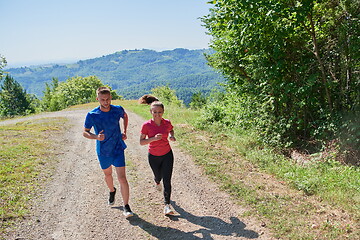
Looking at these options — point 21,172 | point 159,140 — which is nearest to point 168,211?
point 159,140

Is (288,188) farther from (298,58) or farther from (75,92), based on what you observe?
(75,92)

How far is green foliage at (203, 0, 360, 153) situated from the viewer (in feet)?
22.1

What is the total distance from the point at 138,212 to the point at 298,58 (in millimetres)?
6355

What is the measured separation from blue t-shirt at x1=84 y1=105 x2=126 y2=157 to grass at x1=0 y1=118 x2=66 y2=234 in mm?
2378

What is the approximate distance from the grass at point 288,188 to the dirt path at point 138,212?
0.36 meters

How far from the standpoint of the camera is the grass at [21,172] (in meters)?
5.66

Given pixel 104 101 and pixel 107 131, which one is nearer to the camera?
pixel 104 101

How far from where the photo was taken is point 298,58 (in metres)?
8.05

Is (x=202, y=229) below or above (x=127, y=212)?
below

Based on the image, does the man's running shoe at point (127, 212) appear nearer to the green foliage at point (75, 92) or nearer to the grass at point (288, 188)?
the grass at point (288, 188)

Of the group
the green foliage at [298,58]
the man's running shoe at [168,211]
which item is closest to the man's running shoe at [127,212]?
the man's running shoe at [168,211]

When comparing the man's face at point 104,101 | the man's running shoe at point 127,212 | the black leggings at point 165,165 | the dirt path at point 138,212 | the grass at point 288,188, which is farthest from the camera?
the man's running shoe at point 127,212

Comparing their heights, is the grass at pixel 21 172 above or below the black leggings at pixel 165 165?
below

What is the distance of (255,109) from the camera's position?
31.6 ft
